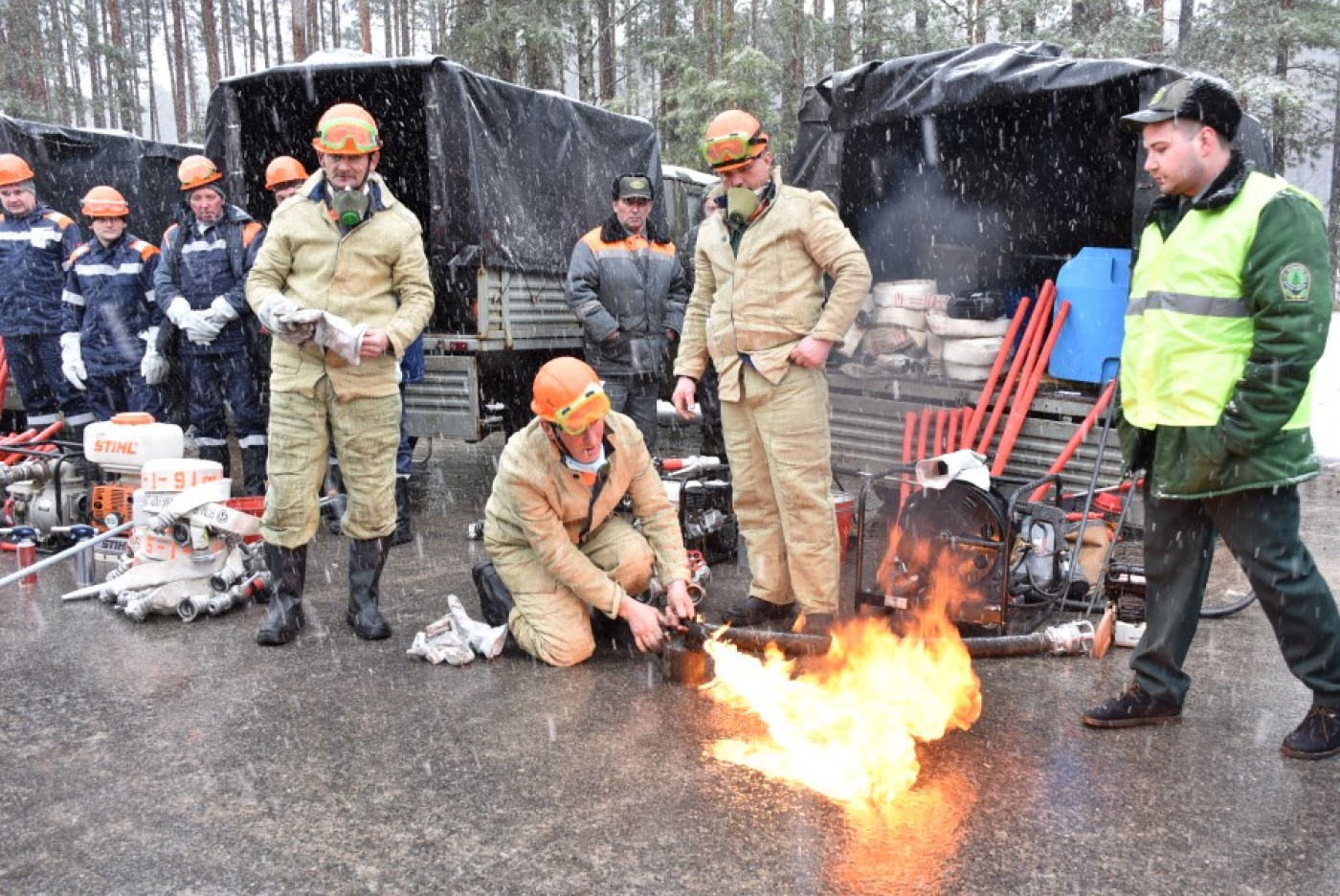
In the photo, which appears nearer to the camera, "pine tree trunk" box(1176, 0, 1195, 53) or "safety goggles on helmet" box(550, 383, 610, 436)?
"safety goggles on helmet" box(550, 383, 610, 436)

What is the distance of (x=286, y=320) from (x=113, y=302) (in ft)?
12.8

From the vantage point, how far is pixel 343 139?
4.52m

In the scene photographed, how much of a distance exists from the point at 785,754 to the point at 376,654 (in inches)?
78.7

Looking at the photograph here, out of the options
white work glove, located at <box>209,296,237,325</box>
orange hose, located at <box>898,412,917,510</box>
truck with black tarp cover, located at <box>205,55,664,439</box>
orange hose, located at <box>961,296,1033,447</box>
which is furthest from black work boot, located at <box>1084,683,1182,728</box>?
white work glove, located at <box>209,296,237,325</box>

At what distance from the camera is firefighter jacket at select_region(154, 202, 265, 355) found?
6887 mm

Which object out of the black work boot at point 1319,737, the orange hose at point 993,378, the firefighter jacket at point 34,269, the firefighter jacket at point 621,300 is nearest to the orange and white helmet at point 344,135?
the firefighter jacket at point 621,300

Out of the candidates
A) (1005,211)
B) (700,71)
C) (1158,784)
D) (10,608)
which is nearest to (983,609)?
Result: (1158,784)

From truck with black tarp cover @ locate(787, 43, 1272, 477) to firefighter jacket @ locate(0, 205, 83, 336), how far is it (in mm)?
5567

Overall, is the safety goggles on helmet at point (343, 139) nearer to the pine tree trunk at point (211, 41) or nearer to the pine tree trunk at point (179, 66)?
the pine tree trunk at point (211, 41)

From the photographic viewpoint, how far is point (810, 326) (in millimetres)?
4602

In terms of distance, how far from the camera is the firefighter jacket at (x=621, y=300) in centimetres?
695

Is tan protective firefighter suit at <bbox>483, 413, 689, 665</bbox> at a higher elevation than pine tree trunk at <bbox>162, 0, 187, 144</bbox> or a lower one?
lower

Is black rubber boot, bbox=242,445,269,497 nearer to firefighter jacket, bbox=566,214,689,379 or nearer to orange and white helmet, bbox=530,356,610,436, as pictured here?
firefighter jacket, bbox=566,214,689,379

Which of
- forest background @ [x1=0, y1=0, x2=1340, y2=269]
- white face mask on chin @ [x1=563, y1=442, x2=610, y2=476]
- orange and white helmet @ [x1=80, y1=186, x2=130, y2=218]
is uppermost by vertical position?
forest background @ [x1=0, y1=0, x2=1340, y2=269]
